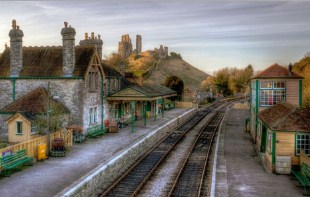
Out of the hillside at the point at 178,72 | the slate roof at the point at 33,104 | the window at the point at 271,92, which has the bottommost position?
the slate roof at the point at 33,104

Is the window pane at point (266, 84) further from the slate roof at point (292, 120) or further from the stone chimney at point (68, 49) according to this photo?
the stone chimney at point (68, 49)

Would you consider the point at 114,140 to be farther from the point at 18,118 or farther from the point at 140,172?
the point at 140,172

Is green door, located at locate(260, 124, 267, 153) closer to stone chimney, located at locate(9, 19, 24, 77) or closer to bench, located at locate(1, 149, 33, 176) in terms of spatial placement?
bench, located at locate(1, 149, 33, 176)

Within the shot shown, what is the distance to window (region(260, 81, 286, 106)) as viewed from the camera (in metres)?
24.5

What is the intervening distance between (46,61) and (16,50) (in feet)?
7.84

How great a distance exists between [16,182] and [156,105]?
96.8 ft

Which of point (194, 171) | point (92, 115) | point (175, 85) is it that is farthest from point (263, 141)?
point (175, 85)

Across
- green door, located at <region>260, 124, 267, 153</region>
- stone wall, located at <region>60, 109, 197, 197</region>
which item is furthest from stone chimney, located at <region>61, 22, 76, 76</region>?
green door, located at <region>260, 124, 267, 153</region>

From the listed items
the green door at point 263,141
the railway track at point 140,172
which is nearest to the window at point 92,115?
the railway track at point 140,172

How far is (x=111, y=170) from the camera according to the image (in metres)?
17.3

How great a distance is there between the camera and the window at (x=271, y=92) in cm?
2453

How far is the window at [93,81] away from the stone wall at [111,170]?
6338mm

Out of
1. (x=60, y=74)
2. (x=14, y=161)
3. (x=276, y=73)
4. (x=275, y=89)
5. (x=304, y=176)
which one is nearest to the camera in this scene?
(x=304, y=176)

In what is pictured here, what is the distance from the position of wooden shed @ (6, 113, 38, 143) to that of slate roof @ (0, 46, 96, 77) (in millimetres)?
5016
